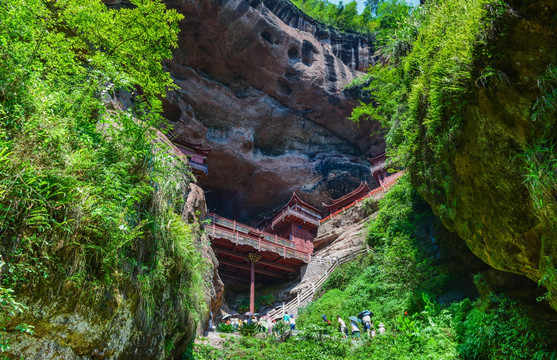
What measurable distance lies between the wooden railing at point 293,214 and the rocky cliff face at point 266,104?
3.91 meters

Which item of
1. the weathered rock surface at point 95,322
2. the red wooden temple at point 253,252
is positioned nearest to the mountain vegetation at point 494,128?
the weathered rock surface at point 95,322

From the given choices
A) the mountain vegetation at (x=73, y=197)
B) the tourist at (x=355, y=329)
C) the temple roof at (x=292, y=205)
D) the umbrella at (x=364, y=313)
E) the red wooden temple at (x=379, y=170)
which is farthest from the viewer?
the red wooden temple at (x=379, y=170)

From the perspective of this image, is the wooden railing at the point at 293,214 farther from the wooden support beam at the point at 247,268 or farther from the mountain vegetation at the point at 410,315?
the mountain vegetation at the point at 410,315

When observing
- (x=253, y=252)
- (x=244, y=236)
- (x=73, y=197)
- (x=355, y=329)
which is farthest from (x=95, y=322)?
(x=253, y=252)

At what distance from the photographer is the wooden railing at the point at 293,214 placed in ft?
87.2

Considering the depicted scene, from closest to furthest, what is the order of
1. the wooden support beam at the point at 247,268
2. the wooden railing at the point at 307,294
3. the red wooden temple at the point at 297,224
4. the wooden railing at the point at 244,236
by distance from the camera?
the wooden railing at the point at 307,294, the wooden railing at the point at 244,236, the wooden support beam at the point at 247,268, the red wooden temple at the point at 297,224

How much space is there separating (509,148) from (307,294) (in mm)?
15506

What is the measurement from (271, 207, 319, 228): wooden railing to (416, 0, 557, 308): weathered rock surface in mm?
20164

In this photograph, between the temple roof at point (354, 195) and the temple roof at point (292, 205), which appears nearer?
the temple roof at point (292, 205)

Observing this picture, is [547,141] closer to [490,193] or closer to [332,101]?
[490,193]

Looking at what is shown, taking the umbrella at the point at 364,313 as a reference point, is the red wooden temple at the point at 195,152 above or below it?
above

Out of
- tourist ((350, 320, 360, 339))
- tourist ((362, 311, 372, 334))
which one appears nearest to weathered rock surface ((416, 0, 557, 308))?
tourist ((350, 320, 360, 339))

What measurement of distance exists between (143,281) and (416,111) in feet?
22.0

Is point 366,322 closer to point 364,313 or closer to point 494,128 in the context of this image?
point 364,313
